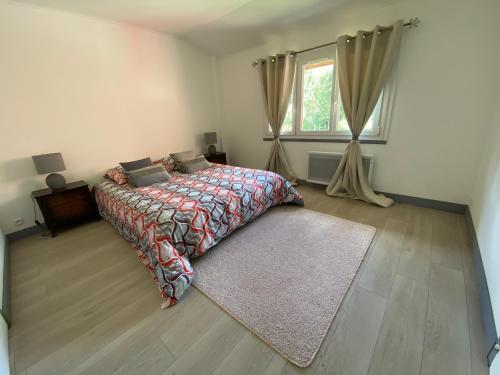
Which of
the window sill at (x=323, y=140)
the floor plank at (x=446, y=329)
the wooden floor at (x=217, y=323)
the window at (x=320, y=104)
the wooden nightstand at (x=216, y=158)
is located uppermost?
the window at (x=320, y=104)

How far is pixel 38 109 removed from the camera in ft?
8.16

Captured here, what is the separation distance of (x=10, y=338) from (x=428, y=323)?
2.55 meters

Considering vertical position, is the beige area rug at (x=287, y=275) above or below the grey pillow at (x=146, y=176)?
below

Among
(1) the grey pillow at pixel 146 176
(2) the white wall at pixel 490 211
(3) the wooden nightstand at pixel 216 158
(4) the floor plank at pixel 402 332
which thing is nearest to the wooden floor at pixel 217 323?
(4) the floor plank at pixel 402 332

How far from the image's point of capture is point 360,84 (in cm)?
277

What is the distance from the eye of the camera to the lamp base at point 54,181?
96.5 inches

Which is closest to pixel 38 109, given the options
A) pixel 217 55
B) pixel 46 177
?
pixel 46 177

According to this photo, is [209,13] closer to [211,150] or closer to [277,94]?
[277,94]

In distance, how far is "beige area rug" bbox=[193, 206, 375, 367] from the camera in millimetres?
1281

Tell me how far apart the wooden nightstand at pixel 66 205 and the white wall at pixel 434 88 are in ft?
11.7

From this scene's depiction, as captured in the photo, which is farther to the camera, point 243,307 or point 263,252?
point 263,252

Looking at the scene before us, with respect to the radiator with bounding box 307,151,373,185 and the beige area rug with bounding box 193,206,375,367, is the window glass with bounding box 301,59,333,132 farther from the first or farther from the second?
the beige area rug with bounding box 193,206,375,367

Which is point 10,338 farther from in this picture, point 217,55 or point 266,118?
point 217,55

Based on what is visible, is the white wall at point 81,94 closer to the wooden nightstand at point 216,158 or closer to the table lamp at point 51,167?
the table lamp at point 51,167
